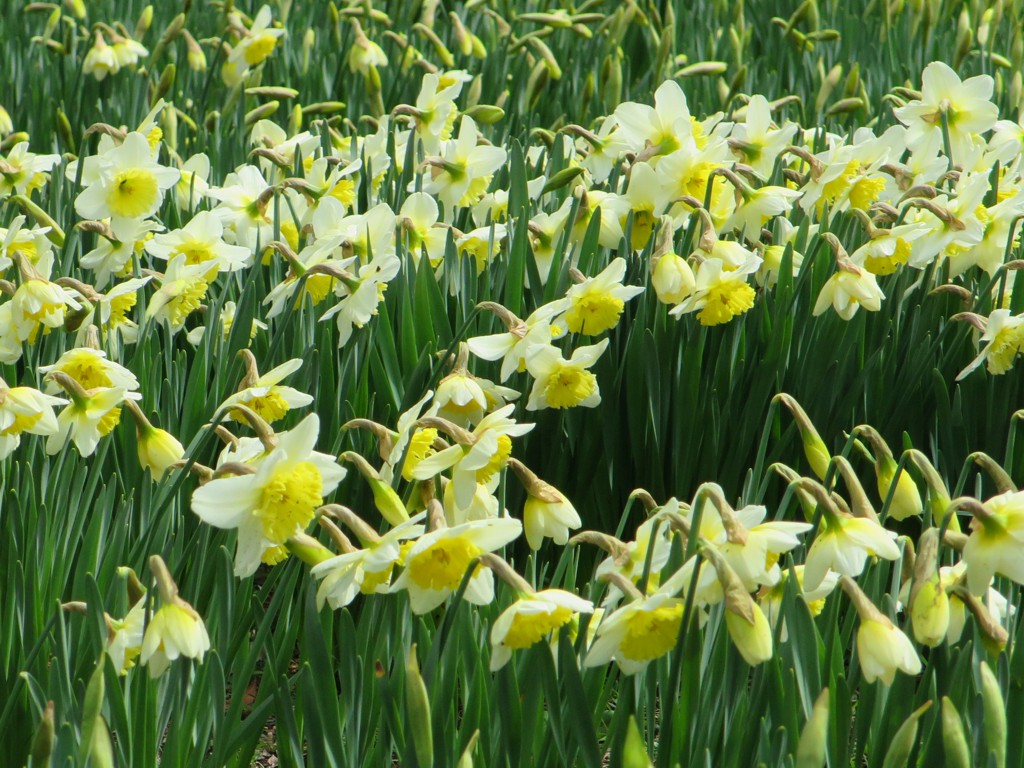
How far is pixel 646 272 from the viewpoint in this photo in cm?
217

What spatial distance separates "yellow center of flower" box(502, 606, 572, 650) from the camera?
108 centimetres

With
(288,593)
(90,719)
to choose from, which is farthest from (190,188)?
(90,719)

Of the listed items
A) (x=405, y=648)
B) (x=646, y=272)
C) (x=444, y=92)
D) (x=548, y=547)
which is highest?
(x=444, y=92)

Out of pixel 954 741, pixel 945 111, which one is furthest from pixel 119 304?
pixel 945 111

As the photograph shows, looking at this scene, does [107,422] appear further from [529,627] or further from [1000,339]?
[1000,339]

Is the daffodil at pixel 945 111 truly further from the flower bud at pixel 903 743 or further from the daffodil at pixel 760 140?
the flower bud at pixel 903 743

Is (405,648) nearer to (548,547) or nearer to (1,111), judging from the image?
(548,547)

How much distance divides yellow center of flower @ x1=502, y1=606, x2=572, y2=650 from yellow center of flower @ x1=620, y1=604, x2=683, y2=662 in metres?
0.06

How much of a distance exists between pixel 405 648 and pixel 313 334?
0.79 metres

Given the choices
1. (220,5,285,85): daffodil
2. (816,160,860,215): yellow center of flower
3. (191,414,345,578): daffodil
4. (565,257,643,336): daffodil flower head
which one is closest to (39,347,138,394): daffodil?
(191,414,345,578): daffodil

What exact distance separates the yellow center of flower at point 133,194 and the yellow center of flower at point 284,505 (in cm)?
115

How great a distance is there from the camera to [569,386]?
1756 mm

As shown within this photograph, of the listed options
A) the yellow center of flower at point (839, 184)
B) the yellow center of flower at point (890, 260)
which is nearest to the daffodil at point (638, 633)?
the yellow center of flower at point (890, 260)

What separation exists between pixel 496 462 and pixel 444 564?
0.27m
